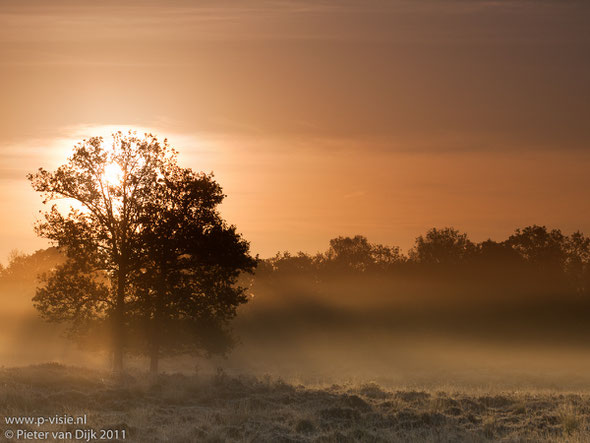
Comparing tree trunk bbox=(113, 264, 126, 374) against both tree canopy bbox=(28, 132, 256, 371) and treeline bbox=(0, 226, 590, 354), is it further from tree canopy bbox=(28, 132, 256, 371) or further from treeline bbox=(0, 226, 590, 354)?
treeline bbox=(0, 226, 590, 354)

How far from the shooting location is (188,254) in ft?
155

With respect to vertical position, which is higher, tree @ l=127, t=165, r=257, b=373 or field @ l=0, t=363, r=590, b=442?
tree @ l=127, t=165, r=257, b=373

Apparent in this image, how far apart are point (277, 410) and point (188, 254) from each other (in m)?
18.8

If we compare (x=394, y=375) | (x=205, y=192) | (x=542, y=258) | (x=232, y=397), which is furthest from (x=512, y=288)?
(x=232, y=397)

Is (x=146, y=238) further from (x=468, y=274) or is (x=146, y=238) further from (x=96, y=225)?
(x=468, y=274)

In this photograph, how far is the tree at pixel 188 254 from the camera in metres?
46.3

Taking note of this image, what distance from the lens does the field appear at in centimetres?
2545

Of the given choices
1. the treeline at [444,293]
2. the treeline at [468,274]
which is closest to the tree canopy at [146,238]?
the treeline at [444,293]

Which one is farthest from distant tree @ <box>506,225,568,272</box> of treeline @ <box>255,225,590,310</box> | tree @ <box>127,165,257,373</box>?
tree @ <box>127,165,257,373</box>

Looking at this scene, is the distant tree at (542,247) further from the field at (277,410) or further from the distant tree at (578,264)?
the field at (277,410)

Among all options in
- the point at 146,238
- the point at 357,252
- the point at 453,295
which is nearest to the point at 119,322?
the point at 146,238

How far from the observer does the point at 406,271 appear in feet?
449

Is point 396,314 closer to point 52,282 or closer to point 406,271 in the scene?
point 406,271

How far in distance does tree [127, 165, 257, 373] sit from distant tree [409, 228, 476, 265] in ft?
308
